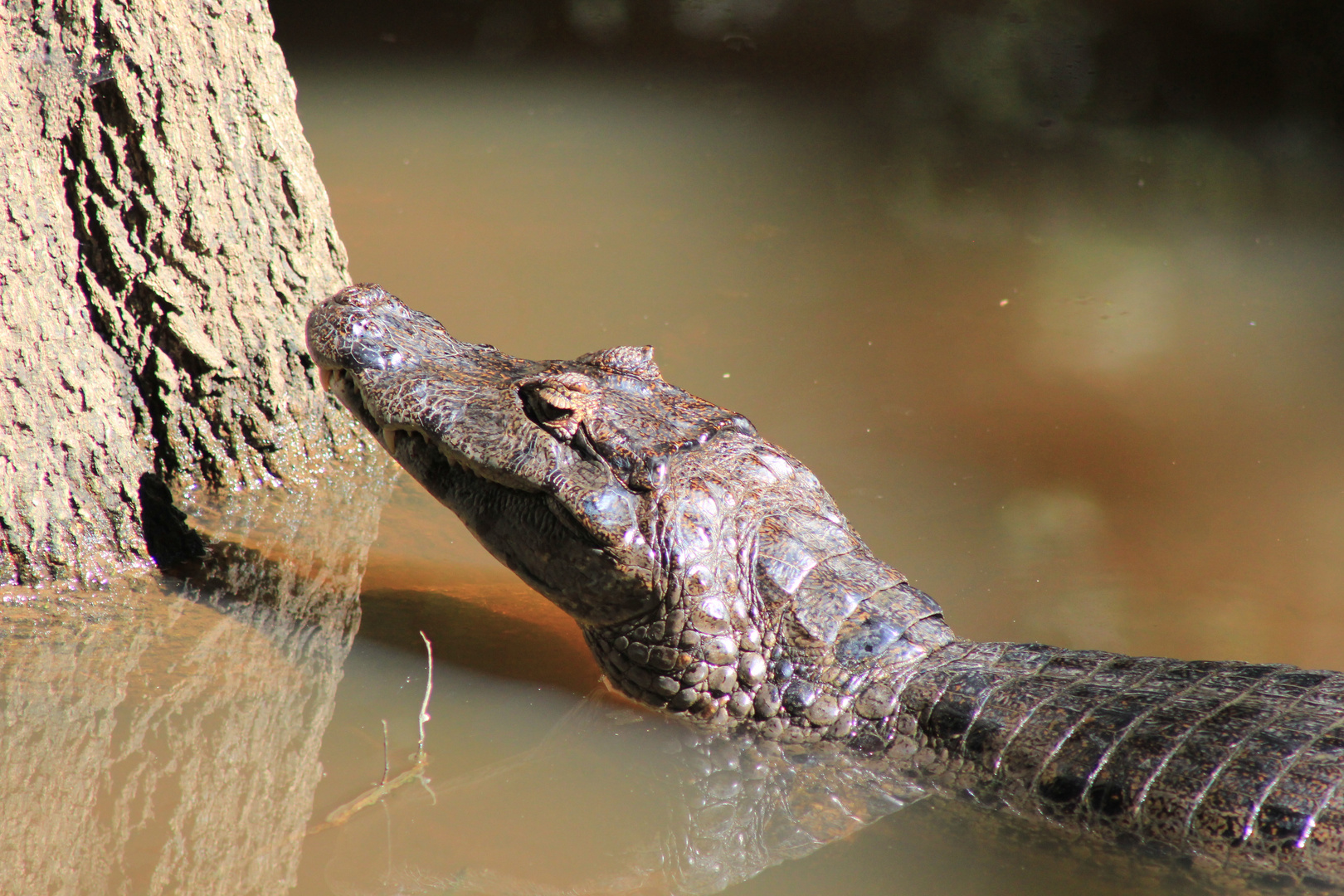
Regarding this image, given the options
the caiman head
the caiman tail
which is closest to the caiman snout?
the caiman head

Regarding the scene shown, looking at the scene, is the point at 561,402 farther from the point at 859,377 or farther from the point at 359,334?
the point at 859,377

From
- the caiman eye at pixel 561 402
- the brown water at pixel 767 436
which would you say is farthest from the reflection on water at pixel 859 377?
the caiman eye at pixel 561 402

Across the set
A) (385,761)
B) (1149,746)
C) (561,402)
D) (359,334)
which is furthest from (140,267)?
(1149,746)

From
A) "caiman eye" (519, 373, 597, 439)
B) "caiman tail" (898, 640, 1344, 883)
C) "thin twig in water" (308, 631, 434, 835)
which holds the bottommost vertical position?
"thin twig in water" (308, 631, 434, 835)

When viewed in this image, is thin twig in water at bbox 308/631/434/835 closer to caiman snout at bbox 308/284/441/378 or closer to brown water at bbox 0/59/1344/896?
brown water at bbox 0/59/1344/896

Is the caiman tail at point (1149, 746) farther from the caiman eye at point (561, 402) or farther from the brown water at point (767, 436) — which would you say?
the caiman eye at point (561, 402)

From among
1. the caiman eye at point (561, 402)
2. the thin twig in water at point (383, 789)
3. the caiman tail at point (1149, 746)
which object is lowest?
the thin twig in water at point (383, 789)

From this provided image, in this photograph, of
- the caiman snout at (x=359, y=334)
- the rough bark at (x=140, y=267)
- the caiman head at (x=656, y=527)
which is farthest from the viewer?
the caiman snout at (x=359, y=334)
